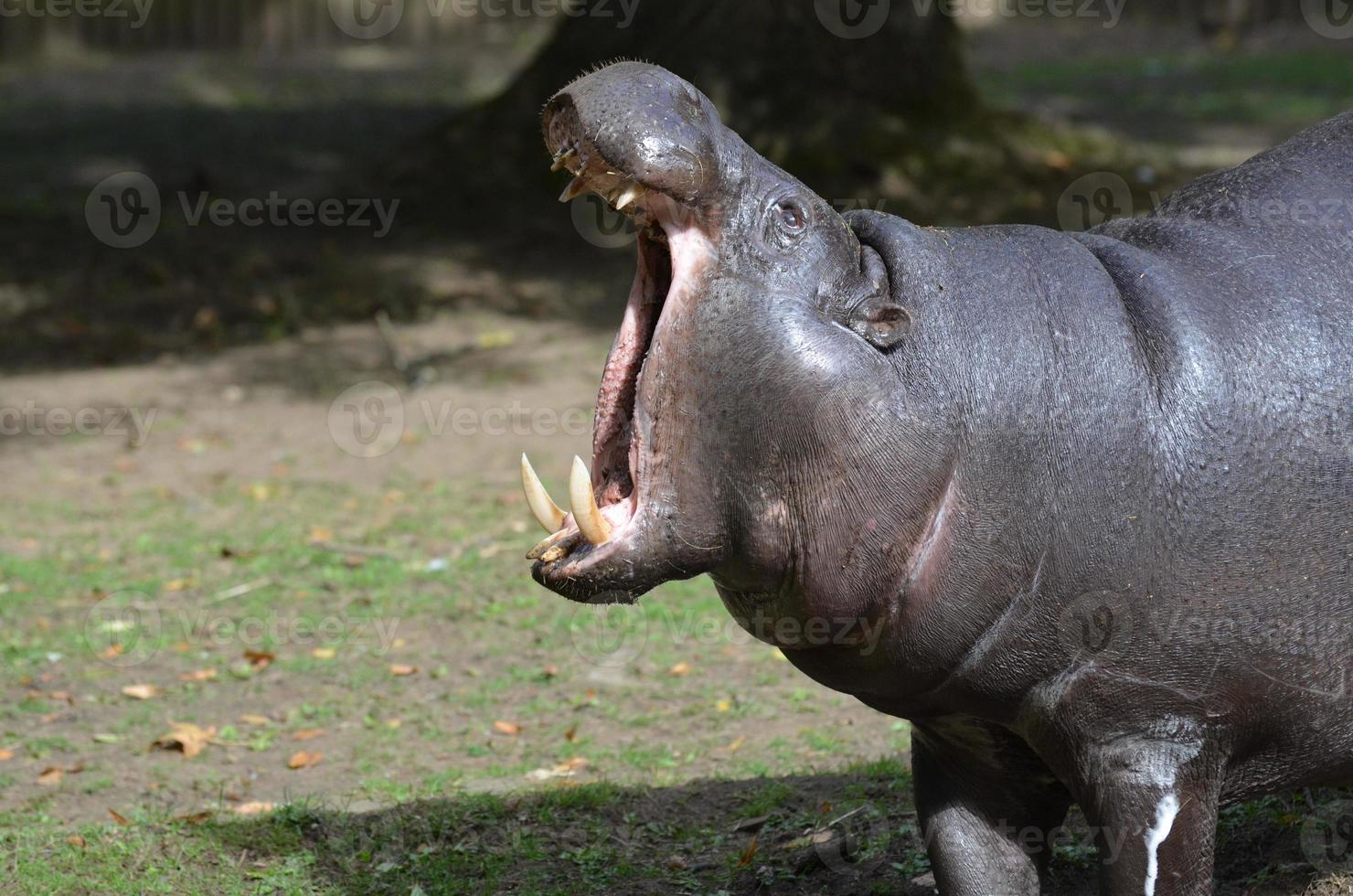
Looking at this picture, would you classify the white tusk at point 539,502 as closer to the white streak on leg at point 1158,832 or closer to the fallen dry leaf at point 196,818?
the white streak on leg at point 1158,832

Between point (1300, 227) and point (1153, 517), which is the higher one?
point (1300, 227)

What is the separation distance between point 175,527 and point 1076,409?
588cm

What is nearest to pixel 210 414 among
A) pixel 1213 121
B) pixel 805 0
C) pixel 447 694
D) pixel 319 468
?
pixel 319 468

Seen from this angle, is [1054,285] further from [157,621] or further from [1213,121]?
[1213,121]

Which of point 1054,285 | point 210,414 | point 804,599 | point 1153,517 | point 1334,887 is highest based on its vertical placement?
point 1054,285

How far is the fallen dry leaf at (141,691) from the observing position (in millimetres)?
5801

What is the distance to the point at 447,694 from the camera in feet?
19.0
